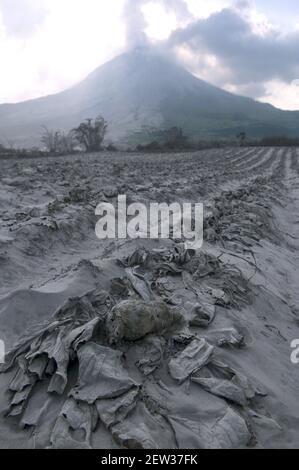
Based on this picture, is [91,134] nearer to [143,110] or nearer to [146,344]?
[146,344]

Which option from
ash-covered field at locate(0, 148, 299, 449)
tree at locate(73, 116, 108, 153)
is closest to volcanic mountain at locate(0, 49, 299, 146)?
tree at locate(73, 116, 108, 153)

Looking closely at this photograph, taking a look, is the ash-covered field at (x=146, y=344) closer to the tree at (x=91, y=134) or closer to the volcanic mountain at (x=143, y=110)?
the tree at (x=91, y=134)

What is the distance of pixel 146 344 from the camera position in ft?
10.7

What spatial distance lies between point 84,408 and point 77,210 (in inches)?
215

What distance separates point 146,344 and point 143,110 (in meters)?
134

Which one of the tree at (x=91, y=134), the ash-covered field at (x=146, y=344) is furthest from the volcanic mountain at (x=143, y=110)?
the ash-covered field at (x=146, y=344)

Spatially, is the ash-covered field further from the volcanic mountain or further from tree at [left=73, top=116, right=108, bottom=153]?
the volcanic mountain

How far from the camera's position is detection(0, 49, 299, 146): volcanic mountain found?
99188 mm

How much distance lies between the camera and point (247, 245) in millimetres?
6582

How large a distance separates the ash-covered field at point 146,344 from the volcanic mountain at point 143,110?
6468 cm

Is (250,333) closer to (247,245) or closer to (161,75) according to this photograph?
(247,245)

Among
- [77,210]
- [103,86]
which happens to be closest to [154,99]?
[103,86]

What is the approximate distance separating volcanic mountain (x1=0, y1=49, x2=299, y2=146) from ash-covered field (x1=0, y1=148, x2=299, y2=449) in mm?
64682

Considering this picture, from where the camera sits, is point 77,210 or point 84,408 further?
point 77,210
